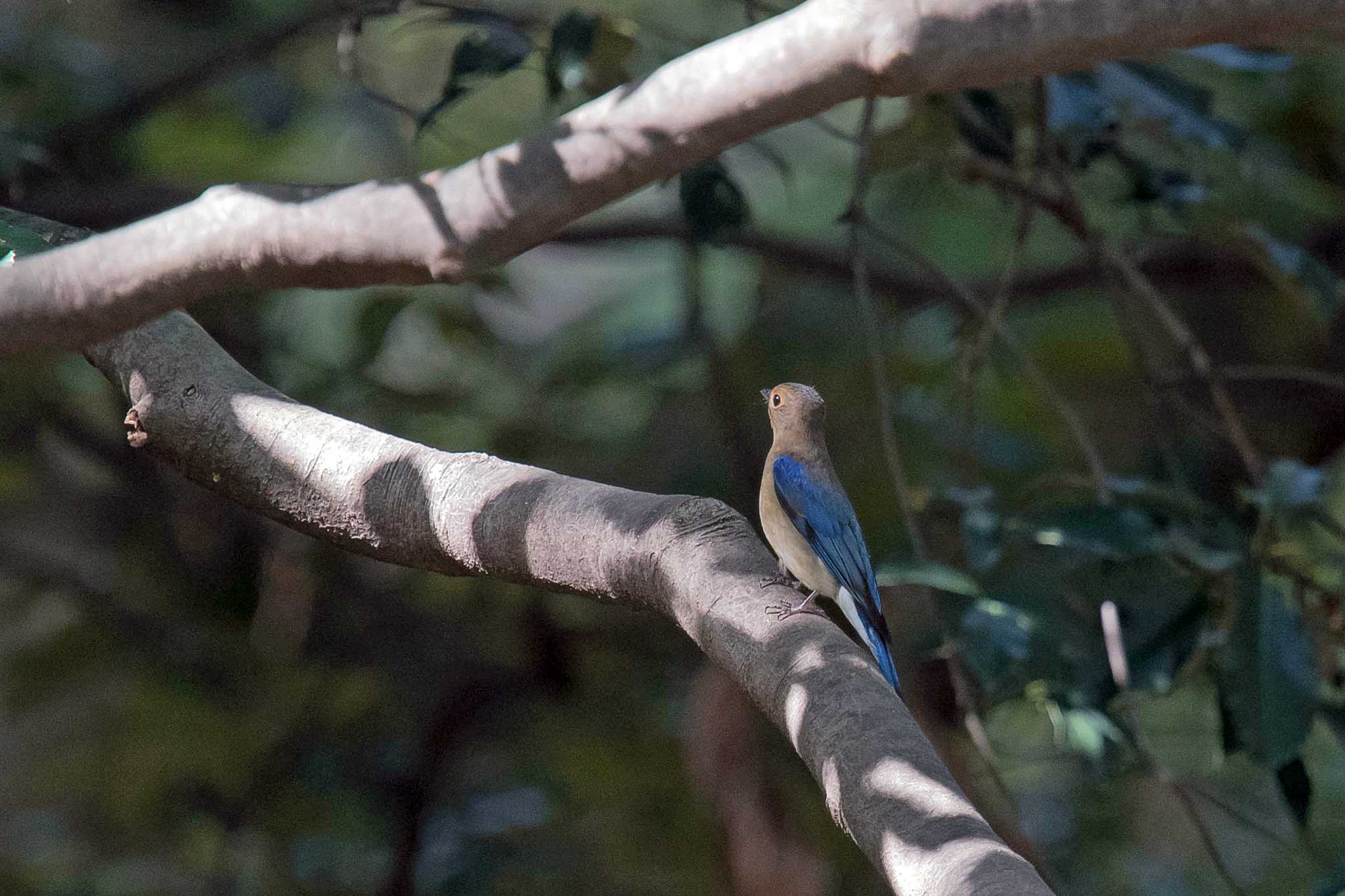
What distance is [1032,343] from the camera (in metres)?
5.60

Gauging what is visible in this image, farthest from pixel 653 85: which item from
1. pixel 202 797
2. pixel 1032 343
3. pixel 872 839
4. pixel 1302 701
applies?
pixel 1032 343

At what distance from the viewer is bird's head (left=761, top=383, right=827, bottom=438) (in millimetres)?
3006

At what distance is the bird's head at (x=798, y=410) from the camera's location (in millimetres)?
3006

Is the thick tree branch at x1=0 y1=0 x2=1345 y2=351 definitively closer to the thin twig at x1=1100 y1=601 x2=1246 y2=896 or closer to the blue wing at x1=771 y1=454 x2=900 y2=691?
the blue wing at x1=771 y1=454 x2=900 y2=691

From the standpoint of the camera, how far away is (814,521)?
2.86 metres

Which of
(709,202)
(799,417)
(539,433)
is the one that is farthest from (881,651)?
(539,433)

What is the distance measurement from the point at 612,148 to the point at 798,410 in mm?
1747

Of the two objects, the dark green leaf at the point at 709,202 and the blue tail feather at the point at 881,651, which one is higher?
the dark green leaf at the point at 709,202

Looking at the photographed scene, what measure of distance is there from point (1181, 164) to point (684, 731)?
247 centimetres

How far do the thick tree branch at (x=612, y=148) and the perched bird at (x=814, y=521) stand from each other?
1.43m

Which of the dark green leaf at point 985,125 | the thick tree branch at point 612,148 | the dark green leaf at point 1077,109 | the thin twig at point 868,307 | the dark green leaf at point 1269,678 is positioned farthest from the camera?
the dark green leaf at point 985,125

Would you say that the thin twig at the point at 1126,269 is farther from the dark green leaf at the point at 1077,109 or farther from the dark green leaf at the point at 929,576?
the dark green leaf at the point at 929,576

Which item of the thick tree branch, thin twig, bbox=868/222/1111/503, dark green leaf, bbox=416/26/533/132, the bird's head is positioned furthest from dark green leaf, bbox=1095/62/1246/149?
the thick tree branch

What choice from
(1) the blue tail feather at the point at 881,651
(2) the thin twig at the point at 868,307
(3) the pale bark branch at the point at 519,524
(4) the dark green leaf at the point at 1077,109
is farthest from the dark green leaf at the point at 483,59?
(1) the blue tail feather at the point at 881,651
